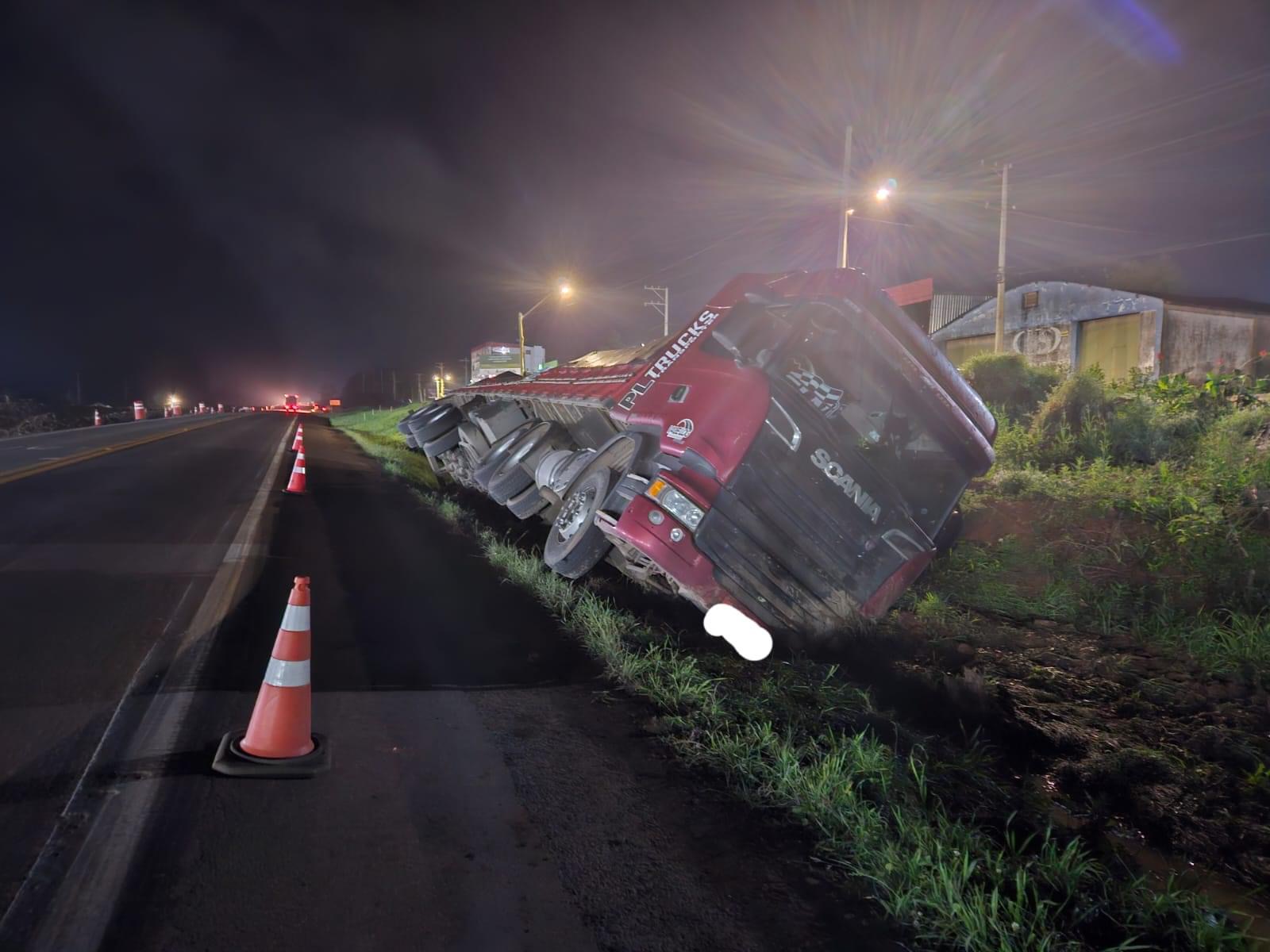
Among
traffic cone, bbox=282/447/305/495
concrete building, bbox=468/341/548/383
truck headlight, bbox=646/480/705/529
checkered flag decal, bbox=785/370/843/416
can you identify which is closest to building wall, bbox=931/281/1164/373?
checkered flag decal, bbox=785/370/843/416

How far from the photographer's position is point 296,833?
110 inches

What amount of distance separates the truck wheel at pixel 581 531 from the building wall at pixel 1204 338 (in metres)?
21.5

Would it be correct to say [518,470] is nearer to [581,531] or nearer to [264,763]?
[581,531]

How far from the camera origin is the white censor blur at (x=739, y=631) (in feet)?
15.3

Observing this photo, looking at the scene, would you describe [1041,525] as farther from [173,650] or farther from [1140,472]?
[173,650]

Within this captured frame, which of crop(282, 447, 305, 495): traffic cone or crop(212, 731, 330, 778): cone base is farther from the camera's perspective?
crop(282, 447, 305, 495): traffic cone

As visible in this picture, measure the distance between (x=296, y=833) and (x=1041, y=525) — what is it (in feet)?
22.5

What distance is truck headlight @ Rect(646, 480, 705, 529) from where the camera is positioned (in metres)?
4.91

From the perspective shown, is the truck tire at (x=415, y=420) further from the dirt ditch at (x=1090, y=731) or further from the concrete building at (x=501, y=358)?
the concrete building at (x=501, y=358)

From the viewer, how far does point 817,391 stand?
5.45m

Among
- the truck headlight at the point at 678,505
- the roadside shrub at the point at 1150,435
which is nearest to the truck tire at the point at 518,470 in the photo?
the truck headlight at the point at 678,505

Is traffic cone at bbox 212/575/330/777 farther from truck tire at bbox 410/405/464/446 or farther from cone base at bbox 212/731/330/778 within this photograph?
truck tire at bbox 410/405/464/446

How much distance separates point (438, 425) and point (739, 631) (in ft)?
35.7

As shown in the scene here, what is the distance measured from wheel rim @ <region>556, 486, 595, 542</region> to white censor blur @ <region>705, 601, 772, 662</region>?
5.56 ft
